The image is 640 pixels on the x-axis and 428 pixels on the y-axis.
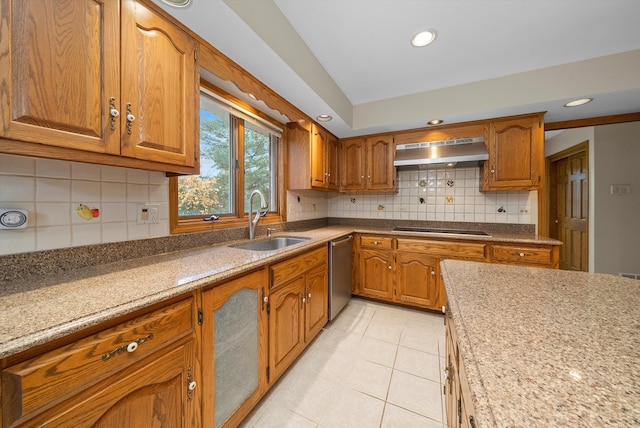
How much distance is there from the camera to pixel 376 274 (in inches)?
106

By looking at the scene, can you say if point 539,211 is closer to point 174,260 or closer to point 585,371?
point 585,371

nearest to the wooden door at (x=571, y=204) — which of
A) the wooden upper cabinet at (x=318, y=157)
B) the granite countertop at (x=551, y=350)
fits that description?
the granite countertop at (x=551, y=350)

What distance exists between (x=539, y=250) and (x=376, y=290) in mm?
1542

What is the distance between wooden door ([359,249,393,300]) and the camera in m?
2.63

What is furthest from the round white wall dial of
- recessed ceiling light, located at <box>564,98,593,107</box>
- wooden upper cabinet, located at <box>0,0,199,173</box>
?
recessed ceiling light, located at <box>564,98,593,107</box>

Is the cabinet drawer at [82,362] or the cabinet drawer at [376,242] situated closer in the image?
the cabinet drawer at [82,362]

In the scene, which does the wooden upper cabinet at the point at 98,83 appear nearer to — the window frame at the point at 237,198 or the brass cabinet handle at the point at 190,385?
the window frame at the point at 237,198

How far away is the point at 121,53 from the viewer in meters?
0.93

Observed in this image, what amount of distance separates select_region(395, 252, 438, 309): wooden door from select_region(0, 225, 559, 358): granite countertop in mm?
1713

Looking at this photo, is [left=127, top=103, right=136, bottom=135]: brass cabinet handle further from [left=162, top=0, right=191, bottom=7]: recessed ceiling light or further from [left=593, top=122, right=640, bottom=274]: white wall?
[left=593, top=122, right=640, bottom=274]: white wall

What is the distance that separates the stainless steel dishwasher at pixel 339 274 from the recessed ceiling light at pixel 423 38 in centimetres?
172

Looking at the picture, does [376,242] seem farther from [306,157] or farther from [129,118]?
[129,118]

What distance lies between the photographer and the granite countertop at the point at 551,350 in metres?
0.35

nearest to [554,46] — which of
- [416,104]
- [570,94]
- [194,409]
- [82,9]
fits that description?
[570,94]
